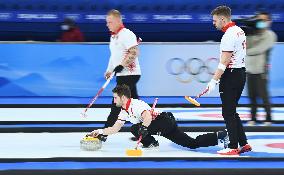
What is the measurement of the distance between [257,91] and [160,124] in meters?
2.99

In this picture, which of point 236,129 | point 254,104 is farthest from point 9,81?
point 236,129

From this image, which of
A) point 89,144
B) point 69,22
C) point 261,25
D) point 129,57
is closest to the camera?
point 89,144

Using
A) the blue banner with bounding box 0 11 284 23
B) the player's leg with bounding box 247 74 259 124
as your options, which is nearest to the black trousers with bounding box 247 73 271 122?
the player's leg with bounding box 247 74 259 124

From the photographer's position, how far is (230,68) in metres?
7.13

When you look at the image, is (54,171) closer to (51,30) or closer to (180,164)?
(180,164)

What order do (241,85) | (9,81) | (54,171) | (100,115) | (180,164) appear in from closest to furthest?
(54,171) < (180,164) < (241,85) < (100,115) < (9,81)

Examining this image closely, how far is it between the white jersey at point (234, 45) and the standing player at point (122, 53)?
1388mm

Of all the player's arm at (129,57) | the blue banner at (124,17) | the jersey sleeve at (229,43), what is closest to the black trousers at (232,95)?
the jersey sleeve at (229,43)

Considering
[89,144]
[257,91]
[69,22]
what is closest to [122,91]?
[89,144]

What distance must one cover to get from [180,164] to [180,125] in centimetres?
290

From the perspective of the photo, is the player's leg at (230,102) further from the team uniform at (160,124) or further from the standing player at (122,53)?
the standing player at (122,53)

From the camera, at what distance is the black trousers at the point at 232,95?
281 inches

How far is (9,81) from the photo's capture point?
13477mm

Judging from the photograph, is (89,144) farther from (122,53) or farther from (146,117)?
(122,53)
